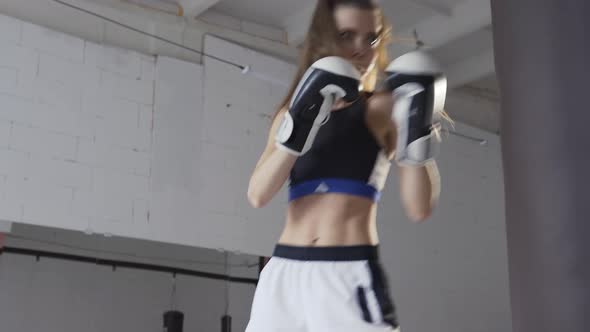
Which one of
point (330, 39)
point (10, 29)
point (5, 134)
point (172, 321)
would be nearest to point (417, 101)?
point (330, 39)

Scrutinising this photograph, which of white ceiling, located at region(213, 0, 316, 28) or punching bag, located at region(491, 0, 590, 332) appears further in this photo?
white ceiling, located at region(213, 0, 316, 28)

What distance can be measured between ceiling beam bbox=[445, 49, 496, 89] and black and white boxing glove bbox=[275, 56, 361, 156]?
458 cm

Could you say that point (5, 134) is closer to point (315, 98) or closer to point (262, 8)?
point (262, 8)

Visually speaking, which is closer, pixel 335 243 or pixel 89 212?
pixel 335 243

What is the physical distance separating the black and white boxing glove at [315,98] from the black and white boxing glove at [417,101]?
0.27 feet

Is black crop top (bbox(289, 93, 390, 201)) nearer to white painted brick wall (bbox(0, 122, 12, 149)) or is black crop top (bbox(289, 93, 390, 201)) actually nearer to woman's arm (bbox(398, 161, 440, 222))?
woman's arm (bbox(398, 161, 440, 222))

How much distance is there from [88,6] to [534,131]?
375 cm

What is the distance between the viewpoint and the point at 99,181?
4445 mm

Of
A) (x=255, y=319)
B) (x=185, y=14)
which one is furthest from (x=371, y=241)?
(x=185, y=14)

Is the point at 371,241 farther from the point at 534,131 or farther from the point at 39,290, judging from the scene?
the point at 39,290

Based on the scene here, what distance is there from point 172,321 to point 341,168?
11.1ft

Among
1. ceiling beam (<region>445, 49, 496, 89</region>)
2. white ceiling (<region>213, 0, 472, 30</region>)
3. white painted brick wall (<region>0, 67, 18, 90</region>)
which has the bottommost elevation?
white painted brick wall (<region>0, 67, 18, 90</region>)

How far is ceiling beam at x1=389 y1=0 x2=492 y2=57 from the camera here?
5207 millimetres

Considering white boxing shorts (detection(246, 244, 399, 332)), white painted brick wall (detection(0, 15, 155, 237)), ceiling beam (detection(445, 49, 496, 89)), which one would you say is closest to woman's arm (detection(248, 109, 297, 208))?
Answer: white boxing shorts (detection(246, 244, 399, 332))
